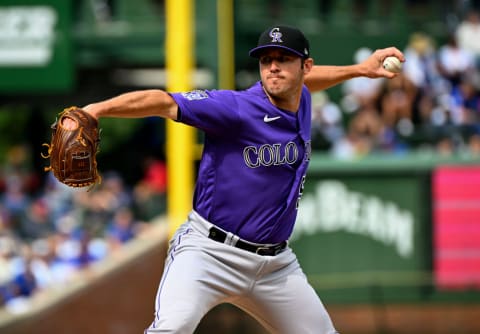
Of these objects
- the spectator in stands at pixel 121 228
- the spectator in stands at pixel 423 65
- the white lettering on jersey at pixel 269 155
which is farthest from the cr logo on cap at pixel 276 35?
the spectator in stands at pixel 121 228

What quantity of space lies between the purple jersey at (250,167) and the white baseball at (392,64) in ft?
2.08

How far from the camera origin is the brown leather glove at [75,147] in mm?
Answer: 4055

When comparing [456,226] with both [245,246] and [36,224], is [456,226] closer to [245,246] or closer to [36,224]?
[36,224]

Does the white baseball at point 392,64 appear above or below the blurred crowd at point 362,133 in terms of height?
above

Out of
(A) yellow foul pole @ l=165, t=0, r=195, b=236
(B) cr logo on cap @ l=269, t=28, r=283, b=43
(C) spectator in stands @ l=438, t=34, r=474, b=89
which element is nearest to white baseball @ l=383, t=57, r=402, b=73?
(B) cr logo on cap @ l=269, t=28, r=283, b=43

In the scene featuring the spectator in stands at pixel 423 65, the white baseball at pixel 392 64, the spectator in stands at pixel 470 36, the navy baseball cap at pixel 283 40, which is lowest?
the spectator in stands at pixel 423 65

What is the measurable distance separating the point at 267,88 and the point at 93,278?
617cm

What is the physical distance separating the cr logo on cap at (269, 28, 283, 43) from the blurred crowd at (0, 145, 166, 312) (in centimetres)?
608

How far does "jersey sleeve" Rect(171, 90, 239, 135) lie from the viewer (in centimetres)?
439

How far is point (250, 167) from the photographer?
465cm

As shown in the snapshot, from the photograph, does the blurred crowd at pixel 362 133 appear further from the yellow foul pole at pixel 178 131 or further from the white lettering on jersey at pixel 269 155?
the white lettering on jersey at pixel 269 155

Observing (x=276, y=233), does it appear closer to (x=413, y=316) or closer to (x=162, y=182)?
(x=413, y=316)

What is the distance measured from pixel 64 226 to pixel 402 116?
164 inches

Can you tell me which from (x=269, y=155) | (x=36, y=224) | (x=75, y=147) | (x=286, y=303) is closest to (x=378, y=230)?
(x=36, y=224)
